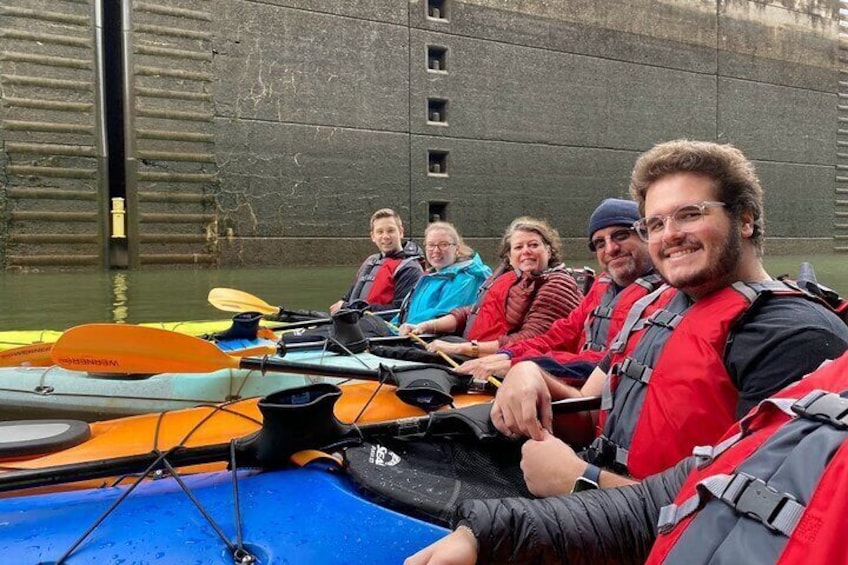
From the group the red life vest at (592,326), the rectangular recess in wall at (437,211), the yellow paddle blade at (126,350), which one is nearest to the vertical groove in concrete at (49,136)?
the rectangular recess in wall at (437,211)

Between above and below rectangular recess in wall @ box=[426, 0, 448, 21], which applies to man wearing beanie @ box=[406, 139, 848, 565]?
below

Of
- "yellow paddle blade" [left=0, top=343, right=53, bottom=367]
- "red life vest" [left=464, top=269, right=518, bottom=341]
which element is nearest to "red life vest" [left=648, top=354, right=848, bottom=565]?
"red life vest" [left=464, top=269, right=518, bottom=341]

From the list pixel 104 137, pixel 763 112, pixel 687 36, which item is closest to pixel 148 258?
pixel 104 137

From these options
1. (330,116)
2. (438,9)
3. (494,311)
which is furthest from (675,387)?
(438,9)

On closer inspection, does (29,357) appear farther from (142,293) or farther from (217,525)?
(142,293)

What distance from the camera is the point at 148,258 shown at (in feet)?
31.0

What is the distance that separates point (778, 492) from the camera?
58cm

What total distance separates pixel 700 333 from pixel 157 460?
1117 mm

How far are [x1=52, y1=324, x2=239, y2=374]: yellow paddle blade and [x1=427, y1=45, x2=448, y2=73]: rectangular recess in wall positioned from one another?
397 inches

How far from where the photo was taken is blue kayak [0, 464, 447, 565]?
1.14 meters

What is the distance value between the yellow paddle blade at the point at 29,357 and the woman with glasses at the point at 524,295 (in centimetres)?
173

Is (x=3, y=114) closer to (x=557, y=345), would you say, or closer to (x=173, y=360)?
(x=173, y=360)

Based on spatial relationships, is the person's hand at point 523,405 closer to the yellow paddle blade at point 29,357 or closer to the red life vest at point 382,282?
the yellow paddle blade at point 29,357

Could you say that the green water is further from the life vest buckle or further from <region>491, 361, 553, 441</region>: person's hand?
the life vest buckle
